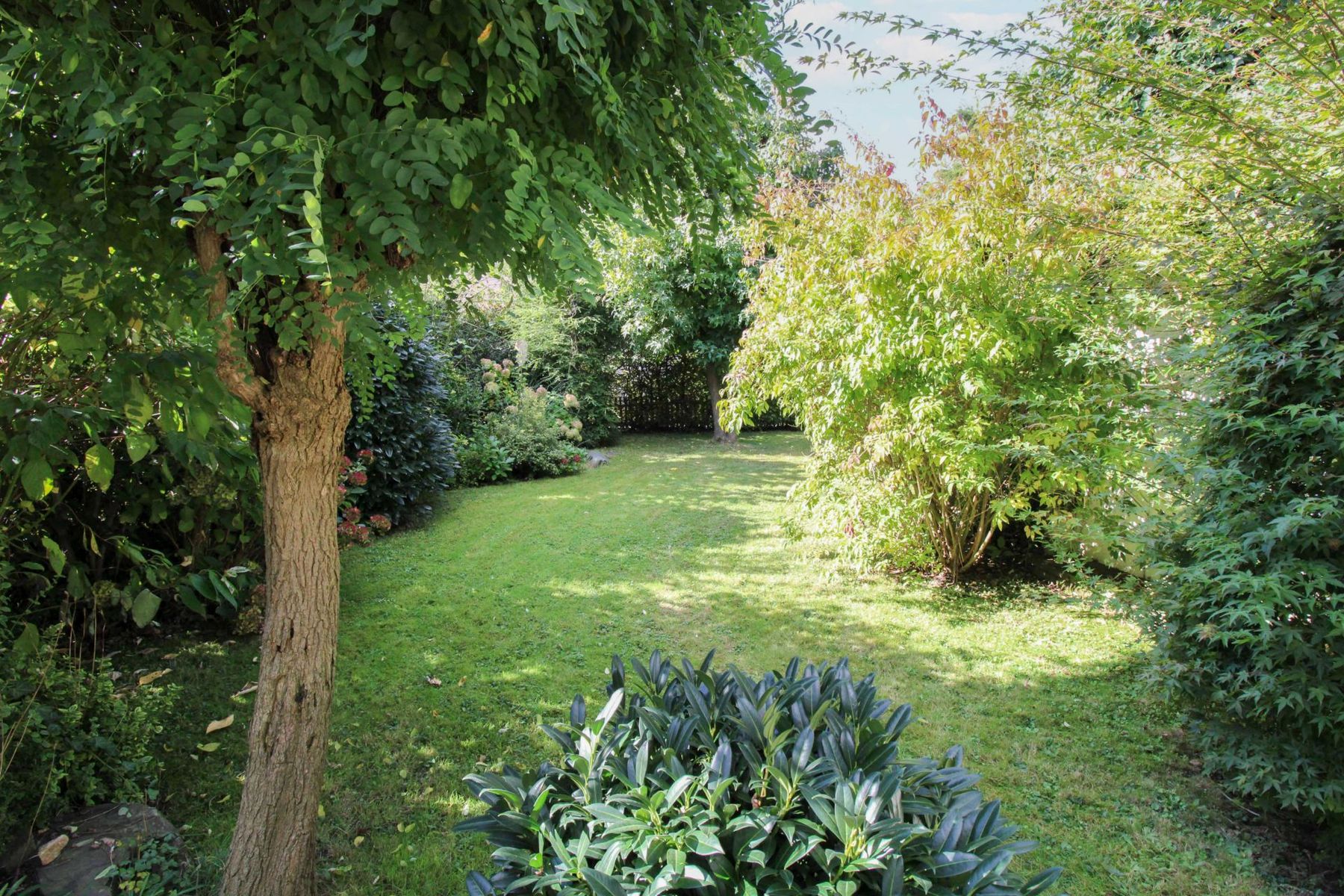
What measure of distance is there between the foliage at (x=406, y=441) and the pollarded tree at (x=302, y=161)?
15.4 feet

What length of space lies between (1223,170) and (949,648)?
2883 millimetres

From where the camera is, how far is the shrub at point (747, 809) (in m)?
1.38

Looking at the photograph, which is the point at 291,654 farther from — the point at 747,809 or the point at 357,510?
the point at 357,510

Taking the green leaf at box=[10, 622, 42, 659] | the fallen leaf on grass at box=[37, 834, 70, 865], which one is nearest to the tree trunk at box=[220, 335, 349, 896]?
the fallen leaf on grass at box=[37, 834, 70, 865]

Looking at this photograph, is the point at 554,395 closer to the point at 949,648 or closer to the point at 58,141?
the point at 949,648

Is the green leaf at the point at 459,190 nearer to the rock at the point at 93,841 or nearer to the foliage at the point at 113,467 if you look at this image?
the foliage at the point at 113,467

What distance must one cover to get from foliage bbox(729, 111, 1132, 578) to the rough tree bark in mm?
2784

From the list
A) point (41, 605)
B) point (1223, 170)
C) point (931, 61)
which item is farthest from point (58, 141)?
point (1223, 170)

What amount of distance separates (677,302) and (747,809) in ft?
38.2

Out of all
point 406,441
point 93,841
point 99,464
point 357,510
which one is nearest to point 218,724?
point 93,841

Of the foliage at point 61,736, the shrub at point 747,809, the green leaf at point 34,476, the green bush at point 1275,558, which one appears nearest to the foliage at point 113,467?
the green leaf at point 34,476

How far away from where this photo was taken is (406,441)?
22.5ft

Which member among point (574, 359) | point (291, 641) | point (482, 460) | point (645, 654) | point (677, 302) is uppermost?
point (677, 302)

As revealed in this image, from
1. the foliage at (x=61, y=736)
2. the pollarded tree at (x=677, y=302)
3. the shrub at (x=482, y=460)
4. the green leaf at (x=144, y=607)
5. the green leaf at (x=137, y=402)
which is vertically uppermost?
the pollarded tree at (x=677, y=302)
